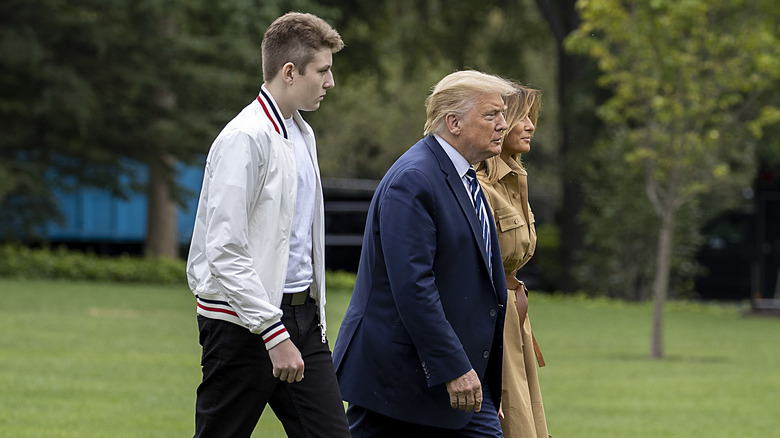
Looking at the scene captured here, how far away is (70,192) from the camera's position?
2575cm

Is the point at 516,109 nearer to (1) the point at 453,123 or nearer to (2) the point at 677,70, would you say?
(1) the point at 453,123

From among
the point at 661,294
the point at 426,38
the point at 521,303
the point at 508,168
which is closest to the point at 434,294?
the point at 521,303

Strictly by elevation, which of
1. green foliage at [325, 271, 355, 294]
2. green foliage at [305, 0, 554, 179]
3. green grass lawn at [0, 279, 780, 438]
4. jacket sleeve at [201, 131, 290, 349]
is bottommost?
green foliage at [325, 271, 355, 294]

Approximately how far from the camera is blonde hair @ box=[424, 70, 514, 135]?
14.6 ft

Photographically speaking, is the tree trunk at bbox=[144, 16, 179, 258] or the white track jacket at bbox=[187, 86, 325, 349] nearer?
the white track jacket at bbox=[187, 86, 325, 349]

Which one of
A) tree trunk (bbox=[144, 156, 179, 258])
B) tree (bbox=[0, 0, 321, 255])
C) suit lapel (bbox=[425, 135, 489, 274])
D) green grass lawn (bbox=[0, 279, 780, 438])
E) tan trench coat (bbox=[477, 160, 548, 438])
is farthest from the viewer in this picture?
tree trunk (bbox=[144, 156, 179, 258])

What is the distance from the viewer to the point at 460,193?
4398 millimetres

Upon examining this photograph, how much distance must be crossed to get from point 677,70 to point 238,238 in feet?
40.0

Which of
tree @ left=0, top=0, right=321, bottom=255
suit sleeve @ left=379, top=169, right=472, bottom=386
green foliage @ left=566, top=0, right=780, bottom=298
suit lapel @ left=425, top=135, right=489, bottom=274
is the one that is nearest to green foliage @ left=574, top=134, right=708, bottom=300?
tree @ left=0, top=0, right=321, bottom=255

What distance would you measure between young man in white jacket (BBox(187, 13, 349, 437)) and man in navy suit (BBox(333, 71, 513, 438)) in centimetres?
22

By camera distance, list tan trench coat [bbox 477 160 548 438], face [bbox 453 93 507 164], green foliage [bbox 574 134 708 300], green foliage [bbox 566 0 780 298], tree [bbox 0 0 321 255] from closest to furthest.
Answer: face [bbox 453 93 507 164] → tan trench coat [bbox 477 160 548 438] → green foliage [bbox 566 0 780 298] → tree [bbox 0 0 321 255] → green foliage [bbox 574 134 708 300]

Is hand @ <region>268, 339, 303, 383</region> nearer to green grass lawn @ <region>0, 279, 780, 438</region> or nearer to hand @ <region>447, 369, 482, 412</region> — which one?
hand @ <region>447, 369, 482, 412</region>

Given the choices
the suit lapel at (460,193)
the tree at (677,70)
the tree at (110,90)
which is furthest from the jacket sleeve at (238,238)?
the tree at (110,90)

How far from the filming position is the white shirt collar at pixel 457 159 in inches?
176
